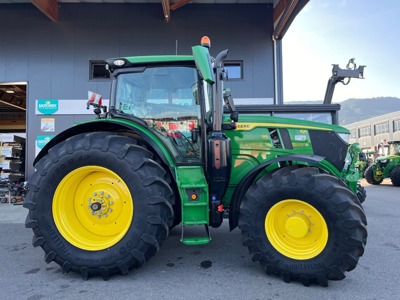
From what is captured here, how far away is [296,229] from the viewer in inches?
109

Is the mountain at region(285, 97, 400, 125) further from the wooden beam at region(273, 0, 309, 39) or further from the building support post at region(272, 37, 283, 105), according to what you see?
the wooden beam at region(273, 0, 309, 39)

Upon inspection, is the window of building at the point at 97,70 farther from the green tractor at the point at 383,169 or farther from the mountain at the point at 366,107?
the mountain at the point at 366,107

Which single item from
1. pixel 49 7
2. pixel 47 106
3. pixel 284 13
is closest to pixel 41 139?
pixel 47 106

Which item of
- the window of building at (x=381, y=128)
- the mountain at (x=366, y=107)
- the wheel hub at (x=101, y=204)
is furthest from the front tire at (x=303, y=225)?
the mountain at (x=366, y=107)

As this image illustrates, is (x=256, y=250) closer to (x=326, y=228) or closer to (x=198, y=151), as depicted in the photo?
(x=326, y=228)

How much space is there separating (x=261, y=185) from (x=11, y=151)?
805cm

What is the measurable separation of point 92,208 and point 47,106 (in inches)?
252

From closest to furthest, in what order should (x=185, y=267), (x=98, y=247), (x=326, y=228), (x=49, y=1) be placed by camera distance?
(x=326, y=228)
(x=98, y=247)
(x=185, y=267)
(x=49, y=1)

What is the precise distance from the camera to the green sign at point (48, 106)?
8.17m

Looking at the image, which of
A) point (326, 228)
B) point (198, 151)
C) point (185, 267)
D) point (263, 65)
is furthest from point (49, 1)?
point (326, 228)

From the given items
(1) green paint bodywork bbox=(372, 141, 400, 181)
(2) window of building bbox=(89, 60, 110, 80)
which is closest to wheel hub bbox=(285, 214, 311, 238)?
(2) window of building bbox=(89, 60, 110, 80)

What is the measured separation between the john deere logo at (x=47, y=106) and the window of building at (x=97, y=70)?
126cm

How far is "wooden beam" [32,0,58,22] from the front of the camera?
7407 millimetres

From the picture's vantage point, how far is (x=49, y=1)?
7840 millimetres
